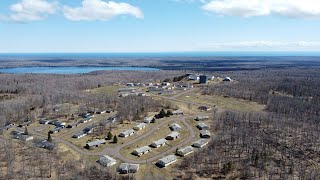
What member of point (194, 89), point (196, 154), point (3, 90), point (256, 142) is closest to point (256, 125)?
point (256, 142)

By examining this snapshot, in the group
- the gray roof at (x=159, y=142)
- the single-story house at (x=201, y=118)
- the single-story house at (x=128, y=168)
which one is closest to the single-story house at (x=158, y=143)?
the gray roof at (x=159, y=142)

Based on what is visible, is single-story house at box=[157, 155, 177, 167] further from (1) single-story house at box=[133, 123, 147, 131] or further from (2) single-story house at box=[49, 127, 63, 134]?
(2) single-story house at box=[49, 127, 63, 134]

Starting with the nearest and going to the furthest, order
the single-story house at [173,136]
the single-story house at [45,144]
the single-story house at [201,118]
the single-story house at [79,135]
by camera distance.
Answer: the single-story house at [45,144] < the single-story house at [173,136] < the single-story house at [79,135] < the single-story house at [201,118]

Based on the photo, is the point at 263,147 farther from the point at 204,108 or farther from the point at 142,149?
the point at 204,108

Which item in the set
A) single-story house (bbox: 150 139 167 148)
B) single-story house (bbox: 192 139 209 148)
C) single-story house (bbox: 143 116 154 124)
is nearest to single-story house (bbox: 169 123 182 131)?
single-story house (bbox: 143 116 154 124)

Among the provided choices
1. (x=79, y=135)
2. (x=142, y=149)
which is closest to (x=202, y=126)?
(x=142, y=149)

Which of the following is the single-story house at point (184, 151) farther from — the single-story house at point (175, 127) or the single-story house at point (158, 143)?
the single-story house at point (175, 127)
